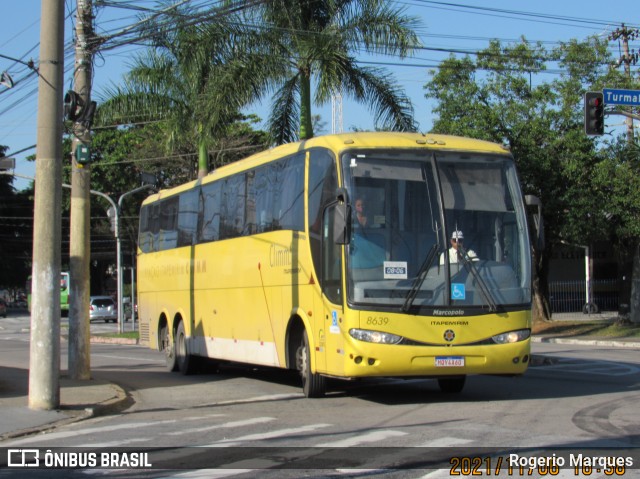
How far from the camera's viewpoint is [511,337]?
487 inches

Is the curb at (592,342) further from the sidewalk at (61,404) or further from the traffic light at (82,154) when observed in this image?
the traffic light at (82,154)

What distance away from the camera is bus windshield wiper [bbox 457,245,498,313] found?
12.2 metres

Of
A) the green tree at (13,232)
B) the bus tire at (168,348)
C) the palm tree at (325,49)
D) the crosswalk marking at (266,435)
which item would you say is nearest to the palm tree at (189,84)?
the palm tree at (325,49)

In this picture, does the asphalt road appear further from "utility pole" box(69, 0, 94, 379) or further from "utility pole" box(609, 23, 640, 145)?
"utility pole" box(609, 23, 640, 145)

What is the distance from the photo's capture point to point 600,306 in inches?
1886

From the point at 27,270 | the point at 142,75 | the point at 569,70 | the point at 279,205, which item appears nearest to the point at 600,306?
the point at 569,70

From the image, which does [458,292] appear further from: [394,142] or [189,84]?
[189,84]

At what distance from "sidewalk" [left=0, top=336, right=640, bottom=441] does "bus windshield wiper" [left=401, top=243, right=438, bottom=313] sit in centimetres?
454

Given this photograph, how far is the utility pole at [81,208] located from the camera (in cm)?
1616

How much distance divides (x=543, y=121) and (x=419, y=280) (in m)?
20.7

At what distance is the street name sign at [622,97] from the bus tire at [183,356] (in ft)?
38.5

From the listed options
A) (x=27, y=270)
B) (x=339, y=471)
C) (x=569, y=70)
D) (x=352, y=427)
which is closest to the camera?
(x=339, y=471)

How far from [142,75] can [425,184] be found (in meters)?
15.7

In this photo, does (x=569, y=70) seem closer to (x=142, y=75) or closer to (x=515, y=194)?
(x=142, y=75)
